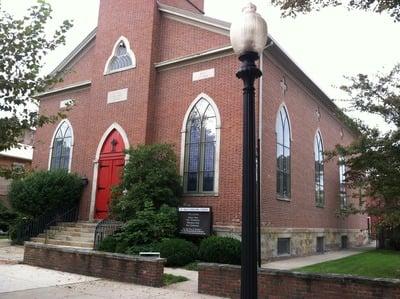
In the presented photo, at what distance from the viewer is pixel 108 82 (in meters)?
19.2

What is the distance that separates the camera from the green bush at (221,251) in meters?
12.5

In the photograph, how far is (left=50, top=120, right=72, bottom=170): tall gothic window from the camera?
68.9ft

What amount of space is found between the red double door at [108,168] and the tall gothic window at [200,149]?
3158mm

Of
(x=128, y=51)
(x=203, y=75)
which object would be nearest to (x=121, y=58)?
Answer: (x=128, y=51)

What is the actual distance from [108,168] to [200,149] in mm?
4633

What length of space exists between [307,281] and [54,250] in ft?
22.8

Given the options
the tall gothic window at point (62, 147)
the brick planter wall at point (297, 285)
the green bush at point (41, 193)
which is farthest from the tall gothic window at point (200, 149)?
the tall gothic window at point (62, 147)

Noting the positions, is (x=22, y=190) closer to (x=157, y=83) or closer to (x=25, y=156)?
(x=157, y=83)

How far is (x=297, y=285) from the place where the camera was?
8.06 m

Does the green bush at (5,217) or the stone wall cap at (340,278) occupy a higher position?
the green bush at (5,217)

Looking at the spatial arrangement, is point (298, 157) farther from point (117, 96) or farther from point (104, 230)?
point (104, 230)

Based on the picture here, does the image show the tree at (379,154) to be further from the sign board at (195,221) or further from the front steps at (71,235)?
the front steps at (71,235)

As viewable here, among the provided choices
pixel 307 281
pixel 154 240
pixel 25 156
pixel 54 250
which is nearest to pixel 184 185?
pixel 154 240

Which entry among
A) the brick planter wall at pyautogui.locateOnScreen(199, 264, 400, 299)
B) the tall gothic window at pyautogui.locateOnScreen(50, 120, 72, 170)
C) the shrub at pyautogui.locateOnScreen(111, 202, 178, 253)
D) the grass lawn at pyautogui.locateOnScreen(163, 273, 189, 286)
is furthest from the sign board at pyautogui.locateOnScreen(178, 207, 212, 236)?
the tall gothic window at pyautogui.locateOnScreen(50, 120, 72, 170)
